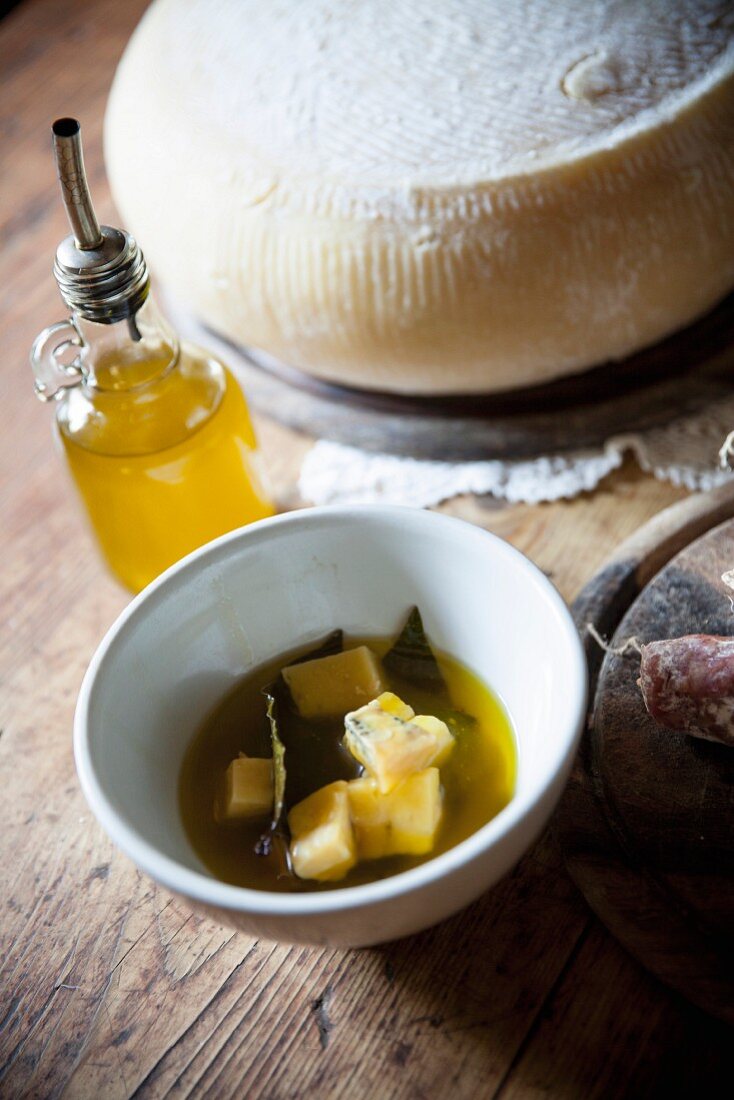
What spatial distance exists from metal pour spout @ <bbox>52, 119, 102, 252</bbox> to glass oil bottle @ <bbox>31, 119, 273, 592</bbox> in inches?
1.5

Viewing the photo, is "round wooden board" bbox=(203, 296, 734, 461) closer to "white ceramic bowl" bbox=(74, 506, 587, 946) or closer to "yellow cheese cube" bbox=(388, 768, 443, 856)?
"white ceramic bowl" bbox=(74, 506, 587, 946)

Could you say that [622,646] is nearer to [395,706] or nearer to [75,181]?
[395,706]

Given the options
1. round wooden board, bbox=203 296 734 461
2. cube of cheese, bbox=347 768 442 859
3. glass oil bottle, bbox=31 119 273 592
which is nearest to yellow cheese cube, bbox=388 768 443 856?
cube of cheese, bbox=347 768 442 859

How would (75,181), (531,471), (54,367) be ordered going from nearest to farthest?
Result: (75,181) → (54,367) → (531,471)

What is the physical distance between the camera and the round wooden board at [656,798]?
0.71 metres

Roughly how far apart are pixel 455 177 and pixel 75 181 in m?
0.34

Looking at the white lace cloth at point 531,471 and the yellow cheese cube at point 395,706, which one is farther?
the white lace cloth at point 531,471

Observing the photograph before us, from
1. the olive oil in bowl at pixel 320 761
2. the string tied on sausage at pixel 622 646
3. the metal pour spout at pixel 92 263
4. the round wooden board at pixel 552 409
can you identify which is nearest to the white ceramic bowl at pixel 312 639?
the olive oil in bowl at pixel 320 761

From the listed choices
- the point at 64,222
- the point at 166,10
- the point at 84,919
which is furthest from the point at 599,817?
the point at 64,222

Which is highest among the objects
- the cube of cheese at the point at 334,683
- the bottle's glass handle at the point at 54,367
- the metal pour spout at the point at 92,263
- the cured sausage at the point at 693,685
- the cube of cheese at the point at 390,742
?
the metal pour spout at the point at 92,263

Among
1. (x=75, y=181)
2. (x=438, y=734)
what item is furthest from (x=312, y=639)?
(x=75, y=181)

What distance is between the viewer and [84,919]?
829mm

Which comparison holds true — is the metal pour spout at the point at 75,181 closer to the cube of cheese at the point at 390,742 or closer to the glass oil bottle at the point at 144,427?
the glass oil bottle at the point at 144,427

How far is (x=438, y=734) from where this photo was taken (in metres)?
0.73
